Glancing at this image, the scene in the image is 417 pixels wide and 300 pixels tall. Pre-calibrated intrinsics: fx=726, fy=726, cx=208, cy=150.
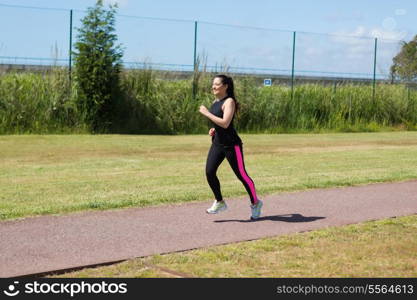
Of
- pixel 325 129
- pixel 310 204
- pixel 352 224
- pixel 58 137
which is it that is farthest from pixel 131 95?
pixel 352 224

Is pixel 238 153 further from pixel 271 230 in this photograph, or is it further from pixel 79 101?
pixel 79 101

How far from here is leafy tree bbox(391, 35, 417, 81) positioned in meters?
31.9

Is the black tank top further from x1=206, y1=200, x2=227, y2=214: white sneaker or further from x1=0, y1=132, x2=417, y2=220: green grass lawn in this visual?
x1=0, y1=132, x2=417, y2=220: green grass lawn

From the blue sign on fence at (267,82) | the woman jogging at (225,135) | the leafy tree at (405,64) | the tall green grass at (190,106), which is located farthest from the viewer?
the leafy tree at (405,64)

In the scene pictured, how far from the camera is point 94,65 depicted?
2069 centimetres

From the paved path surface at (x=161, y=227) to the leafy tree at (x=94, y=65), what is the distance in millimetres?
11622

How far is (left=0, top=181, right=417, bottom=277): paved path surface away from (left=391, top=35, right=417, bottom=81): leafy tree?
22.7 meters

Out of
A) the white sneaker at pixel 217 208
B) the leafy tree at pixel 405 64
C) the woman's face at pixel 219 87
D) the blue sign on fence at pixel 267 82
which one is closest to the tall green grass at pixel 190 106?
the blue sign on fence at pixel 267 82

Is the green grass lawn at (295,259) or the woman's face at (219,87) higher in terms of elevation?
the woman's face at (219,87)

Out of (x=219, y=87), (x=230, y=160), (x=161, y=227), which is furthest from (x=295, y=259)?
(x=219, y=87)

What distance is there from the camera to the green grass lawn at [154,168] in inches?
376

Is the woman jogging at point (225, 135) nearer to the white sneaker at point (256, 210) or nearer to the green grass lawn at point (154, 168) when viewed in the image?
the white sneaker at point (256, 210)

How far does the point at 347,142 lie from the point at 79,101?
7838mm

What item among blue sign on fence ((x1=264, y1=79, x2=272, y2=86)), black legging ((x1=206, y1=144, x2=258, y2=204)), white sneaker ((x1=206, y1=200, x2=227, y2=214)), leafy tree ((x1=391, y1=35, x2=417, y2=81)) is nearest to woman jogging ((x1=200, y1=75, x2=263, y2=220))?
black legging ((x1=206, y1=144, x2=258, y2=204))
